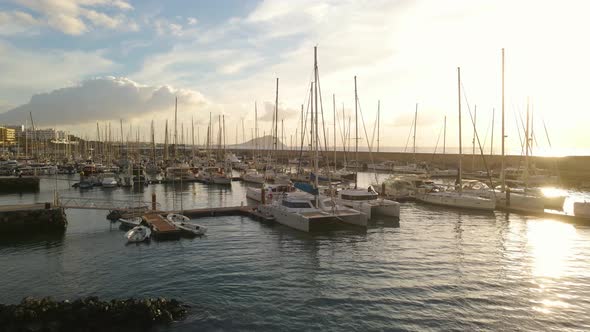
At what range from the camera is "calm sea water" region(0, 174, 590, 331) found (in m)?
15.7

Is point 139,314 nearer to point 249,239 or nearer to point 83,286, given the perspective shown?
point 83,286

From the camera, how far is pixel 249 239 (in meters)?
28.7

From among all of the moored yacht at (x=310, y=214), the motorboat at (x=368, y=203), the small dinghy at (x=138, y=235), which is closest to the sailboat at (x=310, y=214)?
the moored yacht at (x=310, y=214)

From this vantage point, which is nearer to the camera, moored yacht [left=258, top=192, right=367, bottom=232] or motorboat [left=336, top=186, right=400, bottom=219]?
moored yacht [left=258, top=192, right=367, bottom=232]

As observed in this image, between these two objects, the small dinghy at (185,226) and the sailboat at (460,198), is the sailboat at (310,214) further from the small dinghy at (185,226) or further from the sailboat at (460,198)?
the sailboat at (460,198)

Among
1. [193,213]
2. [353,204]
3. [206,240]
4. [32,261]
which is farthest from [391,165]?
[32,261]

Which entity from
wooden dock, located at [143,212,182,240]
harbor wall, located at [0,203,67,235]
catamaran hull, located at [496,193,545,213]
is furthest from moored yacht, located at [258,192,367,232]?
catamaran hull, located at [496,193,545,213]

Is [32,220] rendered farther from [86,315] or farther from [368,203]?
[368,203]

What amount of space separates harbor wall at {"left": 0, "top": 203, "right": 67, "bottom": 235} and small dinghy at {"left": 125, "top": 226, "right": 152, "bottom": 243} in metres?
8.14

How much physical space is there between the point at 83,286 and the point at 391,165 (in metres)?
88.7

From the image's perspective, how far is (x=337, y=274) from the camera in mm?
20812

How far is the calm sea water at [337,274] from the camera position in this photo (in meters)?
15.7

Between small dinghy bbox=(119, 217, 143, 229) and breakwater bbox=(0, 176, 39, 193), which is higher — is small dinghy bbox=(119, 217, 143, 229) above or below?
below

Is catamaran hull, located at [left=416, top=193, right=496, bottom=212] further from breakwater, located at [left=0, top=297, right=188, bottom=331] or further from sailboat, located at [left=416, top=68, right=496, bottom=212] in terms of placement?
breakwater, located at [left=0, top=297, right=188, bottom=331]
